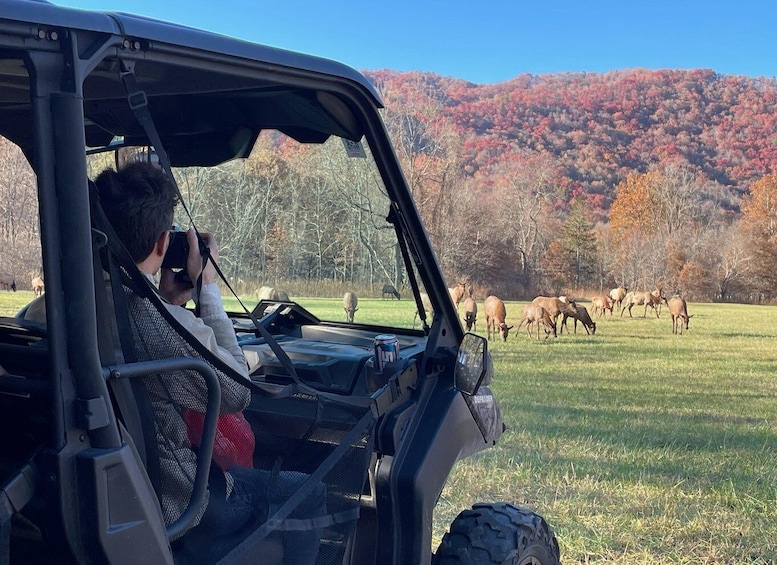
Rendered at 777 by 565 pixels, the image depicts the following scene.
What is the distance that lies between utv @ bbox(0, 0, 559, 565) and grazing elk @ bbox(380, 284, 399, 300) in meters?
0.03

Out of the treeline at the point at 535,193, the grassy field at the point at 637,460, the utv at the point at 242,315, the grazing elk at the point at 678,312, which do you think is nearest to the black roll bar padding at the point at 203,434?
the utv at the point at 242,315

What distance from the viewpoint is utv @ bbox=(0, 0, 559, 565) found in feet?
4.22

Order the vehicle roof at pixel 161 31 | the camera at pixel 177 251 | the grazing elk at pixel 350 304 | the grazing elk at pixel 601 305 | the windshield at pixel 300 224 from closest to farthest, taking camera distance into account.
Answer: the vehicle roof at pixel 161 31, the camera at pixel 177 251, the windshield at pixel 300 224, the grazing elk at pixel 350 304, the grazing elk at pixel 601 305

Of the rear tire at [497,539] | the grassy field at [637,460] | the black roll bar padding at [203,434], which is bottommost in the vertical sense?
the grassy field at [637,460]

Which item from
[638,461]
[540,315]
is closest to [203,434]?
[638,461]

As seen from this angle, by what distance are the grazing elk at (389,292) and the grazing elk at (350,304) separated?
0.16 metres

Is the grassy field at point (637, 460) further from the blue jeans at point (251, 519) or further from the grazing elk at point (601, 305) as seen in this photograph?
the grazing elk at point (601, 305)

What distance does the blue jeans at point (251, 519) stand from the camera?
1.73m

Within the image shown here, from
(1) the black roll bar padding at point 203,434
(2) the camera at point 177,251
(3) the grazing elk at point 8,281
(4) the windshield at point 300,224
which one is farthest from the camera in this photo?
(4) the windshield at point 300,224

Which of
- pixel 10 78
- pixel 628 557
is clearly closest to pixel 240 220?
pixel 10 78

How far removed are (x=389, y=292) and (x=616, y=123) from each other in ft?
281

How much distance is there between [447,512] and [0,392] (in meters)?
3.80

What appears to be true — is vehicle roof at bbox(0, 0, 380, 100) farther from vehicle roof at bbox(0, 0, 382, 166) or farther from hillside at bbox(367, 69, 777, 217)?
hillside at bbox(367, 69, 777, 217)

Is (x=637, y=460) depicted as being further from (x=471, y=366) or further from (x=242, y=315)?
(x=471, y=366)
